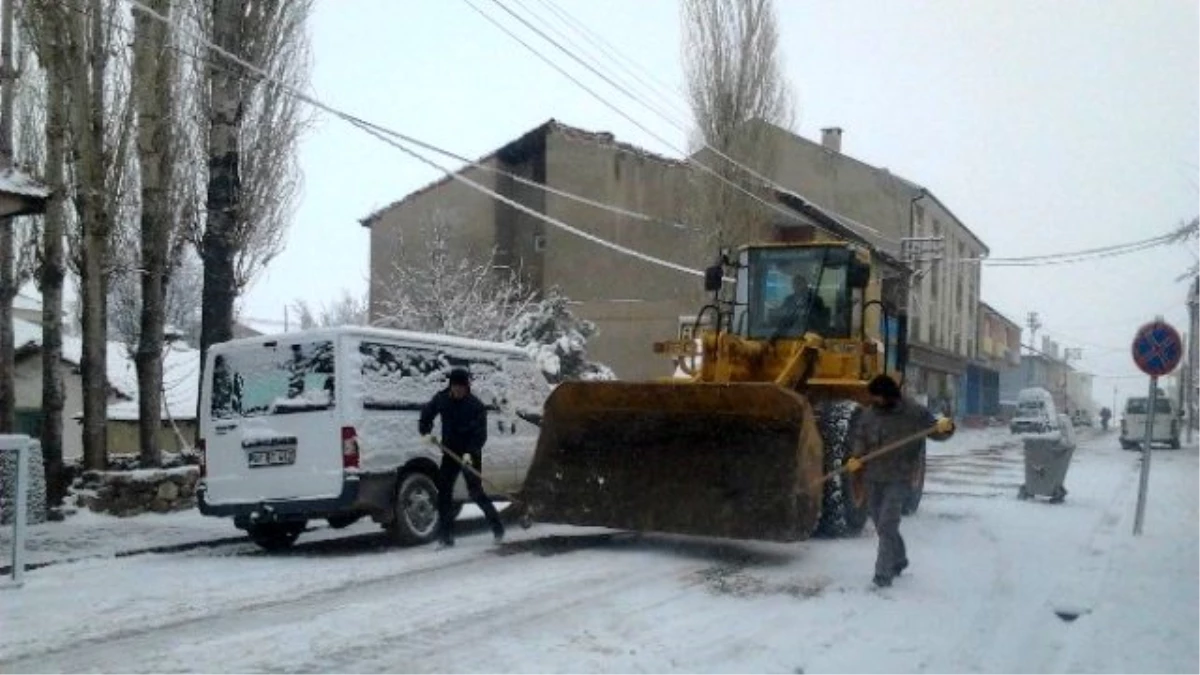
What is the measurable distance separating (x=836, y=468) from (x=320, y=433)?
16.0 feet

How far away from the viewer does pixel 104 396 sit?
14734mm

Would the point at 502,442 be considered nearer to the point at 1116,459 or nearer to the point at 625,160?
the point at 1116,459

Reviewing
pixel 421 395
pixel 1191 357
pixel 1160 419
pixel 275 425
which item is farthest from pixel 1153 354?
pixel 1191 357

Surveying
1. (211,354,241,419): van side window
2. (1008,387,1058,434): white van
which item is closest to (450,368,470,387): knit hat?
(211,354,241,419): van side window

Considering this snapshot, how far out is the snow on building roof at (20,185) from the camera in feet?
33.6

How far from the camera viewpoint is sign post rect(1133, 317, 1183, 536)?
1214 cm

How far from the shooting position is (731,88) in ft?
100

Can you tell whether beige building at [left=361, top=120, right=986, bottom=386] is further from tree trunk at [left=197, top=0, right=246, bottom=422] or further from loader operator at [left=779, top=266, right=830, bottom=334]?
loader operator at [left=779, top=266, right=830, bottom=334]

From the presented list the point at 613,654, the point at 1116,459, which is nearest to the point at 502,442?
the point at 613,654

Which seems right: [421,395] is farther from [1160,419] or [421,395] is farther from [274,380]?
[1160,419]

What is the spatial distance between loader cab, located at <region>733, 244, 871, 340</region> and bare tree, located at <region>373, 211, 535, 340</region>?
625 inches

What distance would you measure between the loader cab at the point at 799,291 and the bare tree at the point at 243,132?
6.23 metres

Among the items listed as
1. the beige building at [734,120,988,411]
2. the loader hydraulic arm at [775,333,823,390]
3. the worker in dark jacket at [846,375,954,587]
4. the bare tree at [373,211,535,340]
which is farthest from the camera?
the beige building at [734,120,988,411]

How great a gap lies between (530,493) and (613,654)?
422 cm
